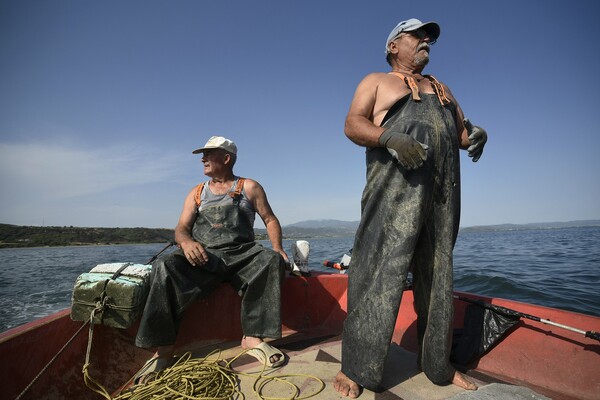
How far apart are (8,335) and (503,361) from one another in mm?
3645

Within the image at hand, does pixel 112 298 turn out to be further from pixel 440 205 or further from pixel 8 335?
pixel 440 205

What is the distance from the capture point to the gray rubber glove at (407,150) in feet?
5.88

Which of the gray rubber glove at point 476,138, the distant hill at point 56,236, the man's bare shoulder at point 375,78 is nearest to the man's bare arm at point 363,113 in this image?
the man's bare shoulder at point 375,78

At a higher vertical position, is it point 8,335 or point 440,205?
point 440,205

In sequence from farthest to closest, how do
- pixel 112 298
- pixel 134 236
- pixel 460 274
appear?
pixel 134 236 < pixel 460 274 < pixel 112 298

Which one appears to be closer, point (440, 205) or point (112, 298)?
point (440, 205)

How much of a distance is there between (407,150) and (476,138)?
0.96m

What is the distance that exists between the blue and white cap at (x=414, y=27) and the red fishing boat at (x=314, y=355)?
2316 millimetres

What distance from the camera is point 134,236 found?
49344 mm

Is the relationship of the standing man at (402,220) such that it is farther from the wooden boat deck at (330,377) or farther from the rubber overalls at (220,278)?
the rubber overalls at (220,278)

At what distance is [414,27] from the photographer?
2217mm

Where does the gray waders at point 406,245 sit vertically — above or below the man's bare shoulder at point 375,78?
below

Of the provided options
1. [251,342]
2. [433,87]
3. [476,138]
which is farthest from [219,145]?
[476,138]

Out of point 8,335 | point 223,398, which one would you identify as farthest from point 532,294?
point 8,335
